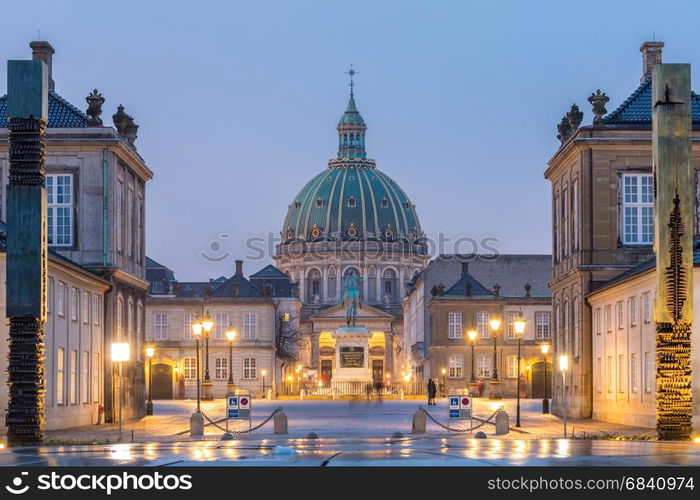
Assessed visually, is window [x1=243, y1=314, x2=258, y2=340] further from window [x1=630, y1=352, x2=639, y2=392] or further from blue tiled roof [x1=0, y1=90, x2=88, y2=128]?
window [x1=630, y1=352, x2=639, y2=392]

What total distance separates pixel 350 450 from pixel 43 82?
11.9m

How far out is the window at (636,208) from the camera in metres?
60.6

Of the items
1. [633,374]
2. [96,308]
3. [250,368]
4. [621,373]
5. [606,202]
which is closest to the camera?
[633,374]

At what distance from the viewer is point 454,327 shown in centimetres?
12675

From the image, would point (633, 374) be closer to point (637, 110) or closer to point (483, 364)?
point (637, 110)

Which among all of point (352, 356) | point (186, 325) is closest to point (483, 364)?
point (352, 356)

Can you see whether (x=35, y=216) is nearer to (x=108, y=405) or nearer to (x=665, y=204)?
(x=665, y=204)

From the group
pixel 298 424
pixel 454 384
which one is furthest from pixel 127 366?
pixel 454 384

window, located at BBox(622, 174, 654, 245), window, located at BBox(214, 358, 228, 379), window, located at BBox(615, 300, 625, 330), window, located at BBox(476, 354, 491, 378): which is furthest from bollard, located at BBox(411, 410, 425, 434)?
window, located at BBox(214, 358, 228, 379)

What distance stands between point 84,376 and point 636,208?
22.7m

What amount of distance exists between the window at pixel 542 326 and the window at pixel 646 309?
77.1 metres

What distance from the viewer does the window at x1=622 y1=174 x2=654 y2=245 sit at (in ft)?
199

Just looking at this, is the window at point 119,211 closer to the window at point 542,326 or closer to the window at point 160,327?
the window at point 542,326

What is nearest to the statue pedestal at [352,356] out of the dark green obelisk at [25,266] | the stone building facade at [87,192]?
the stone building facade at [87,192]
